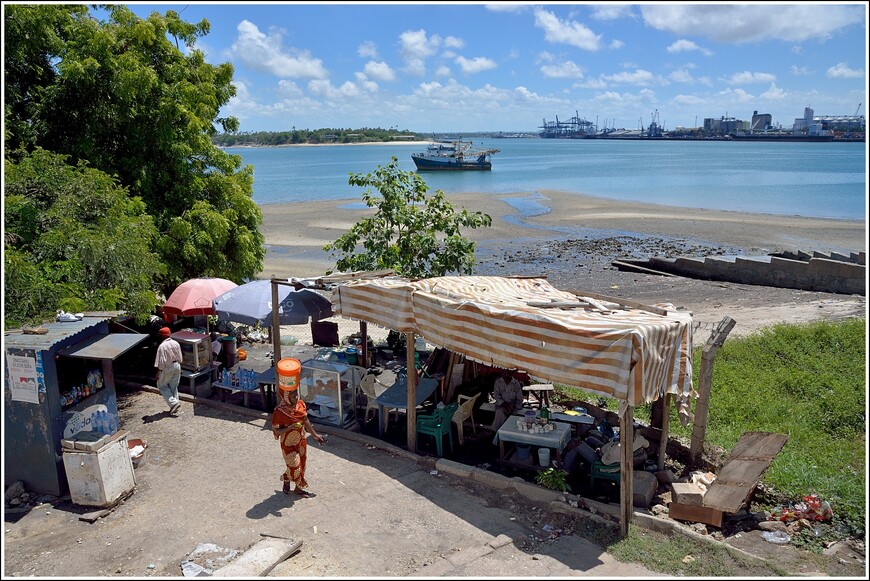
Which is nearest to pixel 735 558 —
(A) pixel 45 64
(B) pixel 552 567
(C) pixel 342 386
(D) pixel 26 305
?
(B) pixel 552 567

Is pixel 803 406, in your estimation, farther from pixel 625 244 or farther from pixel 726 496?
pixel 625 244

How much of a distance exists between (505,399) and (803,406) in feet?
16.8

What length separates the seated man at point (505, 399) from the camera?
33.1 ft

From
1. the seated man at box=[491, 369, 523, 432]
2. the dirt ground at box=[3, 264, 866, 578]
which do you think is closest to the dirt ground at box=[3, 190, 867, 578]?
the dirt ground at box=[3, 264, 866, 578]

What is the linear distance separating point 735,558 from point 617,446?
2.10 metres

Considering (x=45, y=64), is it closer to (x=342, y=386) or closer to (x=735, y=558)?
(x=342, y=386)

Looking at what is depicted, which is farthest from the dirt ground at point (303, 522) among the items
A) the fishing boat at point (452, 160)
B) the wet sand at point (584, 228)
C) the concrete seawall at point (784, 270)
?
the fishing boat at point (452, 160)

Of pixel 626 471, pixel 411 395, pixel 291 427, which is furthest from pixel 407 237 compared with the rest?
pixel 626 471

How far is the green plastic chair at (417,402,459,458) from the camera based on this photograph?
31.3 feet

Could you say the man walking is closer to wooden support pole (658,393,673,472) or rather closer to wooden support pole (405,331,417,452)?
wooden support pole (405,331,417,452)

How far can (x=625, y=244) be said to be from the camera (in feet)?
117

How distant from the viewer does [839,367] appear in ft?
41.8

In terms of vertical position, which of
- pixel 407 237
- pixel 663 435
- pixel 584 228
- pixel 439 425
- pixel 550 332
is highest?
pixel 407 237

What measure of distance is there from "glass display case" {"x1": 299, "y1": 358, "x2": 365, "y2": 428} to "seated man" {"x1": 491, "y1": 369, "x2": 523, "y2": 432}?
2.33 m
